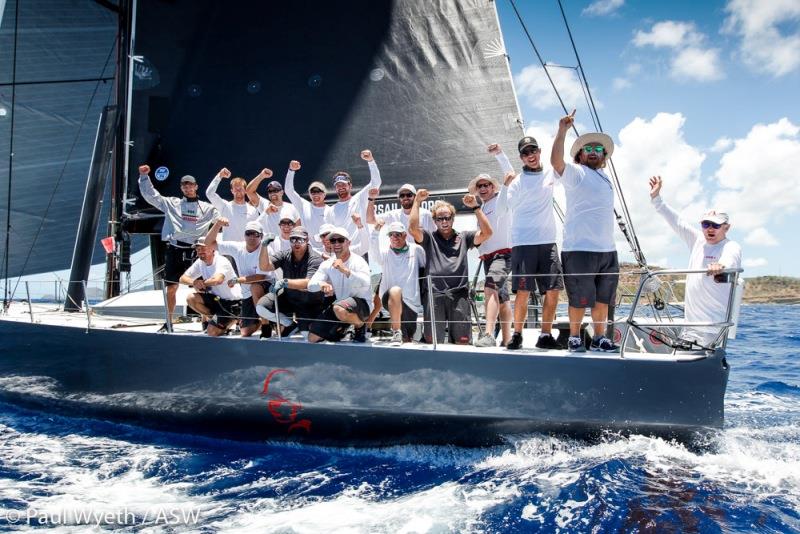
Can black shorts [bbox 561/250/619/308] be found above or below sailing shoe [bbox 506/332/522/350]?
above

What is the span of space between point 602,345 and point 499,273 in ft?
2.91

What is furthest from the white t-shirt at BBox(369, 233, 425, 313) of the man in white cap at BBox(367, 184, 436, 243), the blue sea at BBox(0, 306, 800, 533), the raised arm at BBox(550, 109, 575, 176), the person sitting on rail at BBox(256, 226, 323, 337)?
the raised arm at BBox(550, 109, 575, 176)

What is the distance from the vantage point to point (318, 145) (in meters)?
6.70

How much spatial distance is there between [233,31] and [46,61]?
11.0 feet

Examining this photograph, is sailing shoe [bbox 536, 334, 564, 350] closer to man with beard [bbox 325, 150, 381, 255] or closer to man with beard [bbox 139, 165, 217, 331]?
man with beard [bbox 325, 150, 381, 255]

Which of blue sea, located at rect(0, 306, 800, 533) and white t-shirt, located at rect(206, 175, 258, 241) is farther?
white t-shirt, located at rect(206, 175, 258, 241)

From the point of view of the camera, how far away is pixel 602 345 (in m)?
3.90

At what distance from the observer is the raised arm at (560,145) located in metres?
3.50

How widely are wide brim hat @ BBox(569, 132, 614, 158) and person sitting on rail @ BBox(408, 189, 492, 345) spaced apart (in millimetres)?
784

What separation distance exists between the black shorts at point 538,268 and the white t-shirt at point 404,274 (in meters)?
0.77

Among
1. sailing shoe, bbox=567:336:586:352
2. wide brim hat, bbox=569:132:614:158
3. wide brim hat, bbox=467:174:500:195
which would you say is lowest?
sailing shoe, bbox=567:336:586:352

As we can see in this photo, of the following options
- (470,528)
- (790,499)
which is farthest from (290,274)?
(790,499)

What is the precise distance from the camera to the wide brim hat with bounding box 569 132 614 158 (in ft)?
13.3

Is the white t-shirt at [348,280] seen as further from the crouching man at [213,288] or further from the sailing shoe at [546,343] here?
the sailing shoe at [546,343]
